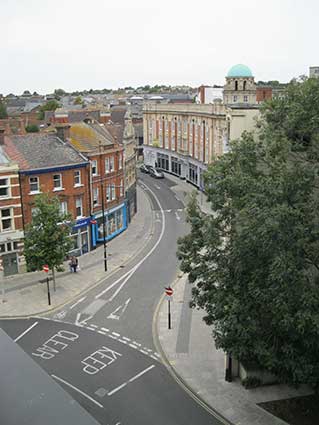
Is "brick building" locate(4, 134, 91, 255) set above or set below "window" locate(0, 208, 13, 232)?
above

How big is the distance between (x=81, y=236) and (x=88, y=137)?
31.2 ft

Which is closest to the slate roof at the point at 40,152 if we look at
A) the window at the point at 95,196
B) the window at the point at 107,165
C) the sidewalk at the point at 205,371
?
the window at the point at 95,196

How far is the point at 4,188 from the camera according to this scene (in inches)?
1331

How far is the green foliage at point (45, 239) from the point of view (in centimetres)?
3030

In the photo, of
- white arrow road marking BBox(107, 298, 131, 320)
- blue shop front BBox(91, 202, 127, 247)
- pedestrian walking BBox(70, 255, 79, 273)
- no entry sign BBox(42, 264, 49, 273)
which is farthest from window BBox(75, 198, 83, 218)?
white arrow road marking BBox(107, 298, 131, 320)

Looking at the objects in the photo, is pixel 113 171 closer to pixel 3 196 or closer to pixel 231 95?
pixel 3 196

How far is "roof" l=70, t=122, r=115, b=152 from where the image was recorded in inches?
1616

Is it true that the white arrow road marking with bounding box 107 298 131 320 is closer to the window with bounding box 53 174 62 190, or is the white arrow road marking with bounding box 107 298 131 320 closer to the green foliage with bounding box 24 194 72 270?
the green foliage with bounding box 24 194 72 270

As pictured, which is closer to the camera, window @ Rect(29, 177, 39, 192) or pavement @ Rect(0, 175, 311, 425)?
pavement @ Rect(0, 175, 311, 425)

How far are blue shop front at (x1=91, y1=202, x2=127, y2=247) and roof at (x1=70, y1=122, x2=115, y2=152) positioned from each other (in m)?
6.01

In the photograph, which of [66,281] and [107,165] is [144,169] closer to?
[107,165]

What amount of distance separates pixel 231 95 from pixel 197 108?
52.4 ft

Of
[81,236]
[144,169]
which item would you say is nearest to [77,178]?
[81,236]

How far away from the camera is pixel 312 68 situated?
185 ft
